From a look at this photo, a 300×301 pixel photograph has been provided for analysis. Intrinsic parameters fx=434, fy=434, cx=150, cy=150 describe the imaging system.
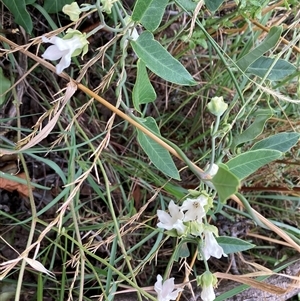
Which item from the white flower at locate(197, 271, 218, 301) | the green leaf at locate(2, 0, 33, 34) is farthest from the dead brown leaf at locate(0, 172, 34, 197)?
the white flower at locate(197, 271, 218, 301)

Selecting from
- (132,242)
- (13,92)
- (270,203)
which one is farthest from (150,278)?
(13,92)

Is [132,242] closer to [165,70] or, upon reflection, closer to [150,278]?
[150,278]

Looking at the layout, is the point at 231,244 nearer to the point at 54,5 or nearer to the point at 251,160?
the point at 251,160

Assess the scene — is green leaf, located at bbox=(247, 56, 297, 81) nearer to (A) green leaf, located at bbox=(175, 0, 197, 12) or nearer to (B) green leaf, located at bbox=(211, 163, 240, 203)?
(A) green leaf, located at bbox=(175, 0, 197, 12)

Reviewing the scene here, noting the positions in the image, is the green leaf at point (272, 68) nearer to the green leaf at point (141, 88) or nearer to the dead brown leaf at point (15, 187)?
the green leaf at point (141, 88)

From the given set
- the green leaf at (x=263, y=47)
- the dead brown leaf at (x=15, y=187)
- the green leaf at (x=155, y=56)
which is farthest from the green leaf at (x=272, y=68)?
the dead brown leaf at (x=15, y=187)

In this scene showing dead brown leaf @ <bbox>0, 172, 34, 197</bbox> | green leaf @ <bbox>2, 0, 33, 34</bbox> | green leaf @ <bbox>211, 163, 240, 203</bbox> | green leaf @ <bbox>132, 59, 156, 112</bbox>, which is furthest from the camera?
dead brown leaf @ <bbox>0, 172, 34, 197</bbox>
